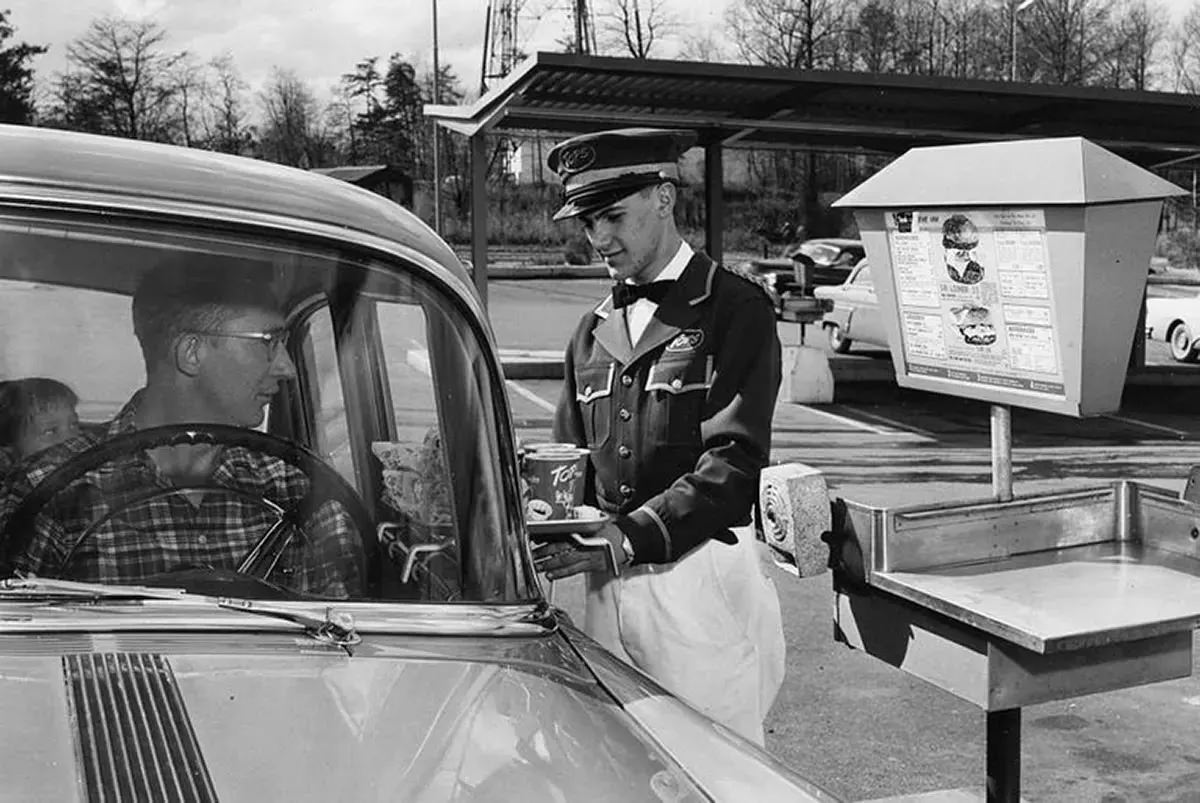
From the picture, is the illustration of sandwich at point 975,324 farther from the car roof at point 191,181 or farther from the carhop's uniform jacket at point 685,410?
the car roof at point 191,181

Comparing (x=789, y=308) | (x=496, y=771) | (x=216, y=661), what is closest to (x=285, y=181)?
(x=216, y=661)

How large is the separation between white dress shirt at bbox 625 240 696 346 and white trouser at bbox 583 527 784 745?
55cm

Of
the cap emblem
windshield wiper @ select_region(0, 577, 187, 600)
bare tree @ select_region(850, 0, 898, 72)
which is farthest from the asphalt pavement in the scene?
bare tree @ select_region(850, 0, 898, 72)

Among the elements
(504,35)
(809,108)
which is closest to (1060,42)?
(504,35)

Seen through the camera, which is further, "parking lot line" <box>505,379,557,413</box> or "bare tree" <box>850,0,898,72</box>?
"bare tree" <box>850,0,898,72</box>

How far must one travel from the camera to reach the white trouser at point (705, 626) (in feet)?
10.5

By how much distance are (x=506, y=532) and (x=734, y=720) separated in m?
1.06

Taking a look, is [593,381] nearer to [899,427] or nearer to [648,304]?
[648,304]

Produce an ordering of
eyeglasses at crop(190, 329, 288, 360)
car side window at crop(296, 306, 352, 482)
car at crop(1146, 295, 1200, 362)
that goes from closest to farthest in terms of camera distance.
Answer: eyeglasses at crop(190, 329, 288, 360) < car side window at crop(296, 306, 352, 482) < car at crop(1146, 295, 1200, 362)

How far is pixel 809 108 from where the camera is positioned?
603 inches

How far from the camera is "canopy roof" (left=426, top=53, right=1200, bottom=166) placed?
13.0 metres

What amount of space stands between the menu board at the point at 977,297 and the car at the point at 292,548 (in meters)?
1.05

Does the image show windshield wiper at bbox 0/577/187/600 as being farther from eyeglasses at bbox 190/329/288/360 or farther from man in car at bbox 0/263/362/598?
eyeglasses at bbox 190/329/288/360

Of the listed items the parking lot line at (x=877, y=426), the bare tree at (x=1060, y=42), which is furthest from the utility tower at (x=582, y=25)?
the bare tree at (x=1060, y=42)
